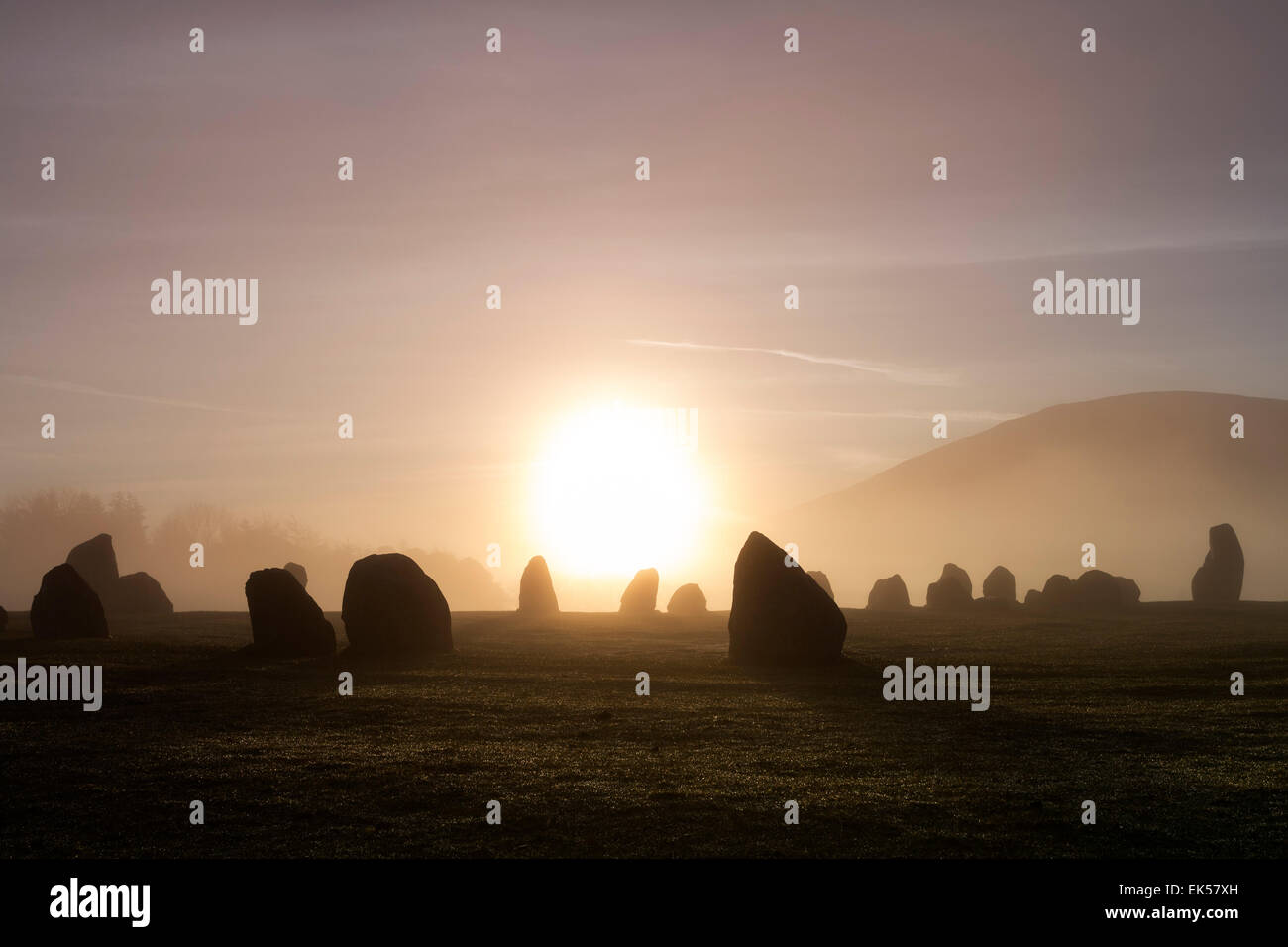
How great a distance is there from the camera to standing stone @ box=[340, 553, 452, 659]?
30938 millimetres

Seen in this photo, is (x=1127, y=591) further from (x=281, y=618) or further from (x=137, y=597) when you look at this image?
(x=137, y=597)

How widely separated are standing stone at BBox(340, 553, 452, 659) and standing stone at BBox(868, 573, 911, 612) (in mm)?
42193

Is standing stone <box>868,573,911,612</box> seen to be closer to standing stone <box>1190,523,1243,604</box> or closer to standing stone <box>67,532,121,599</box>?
standing stone <box>1190,523,1243,604</box>

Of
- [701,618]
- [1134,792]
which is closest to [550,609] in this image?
[701,618]

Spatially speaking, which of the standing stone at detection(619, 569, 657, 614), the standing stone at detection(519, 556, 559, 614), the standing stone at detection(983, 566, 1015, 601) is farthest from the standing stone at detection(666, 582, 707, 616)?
the standing stone at detection(983, 566, 1015, 601)

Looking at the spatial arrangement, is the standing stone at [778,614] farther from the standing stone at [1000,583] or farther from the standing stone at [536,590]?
the standing stone at [1000,583]

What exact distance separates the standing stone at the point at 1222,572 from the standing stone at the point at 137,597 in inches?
2148

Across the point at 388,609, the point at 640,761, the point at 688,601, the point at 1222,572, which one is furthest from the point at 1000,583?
the point at 640,761

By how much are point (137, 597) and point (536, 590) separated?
21192 mm

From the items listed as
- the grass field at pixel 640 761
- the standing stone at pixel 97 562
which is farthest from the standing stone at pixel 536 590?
the grass field at pixel 640 761

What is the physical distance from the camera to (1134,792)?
1434cm

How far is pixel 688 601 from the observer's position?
5931 centimetres
